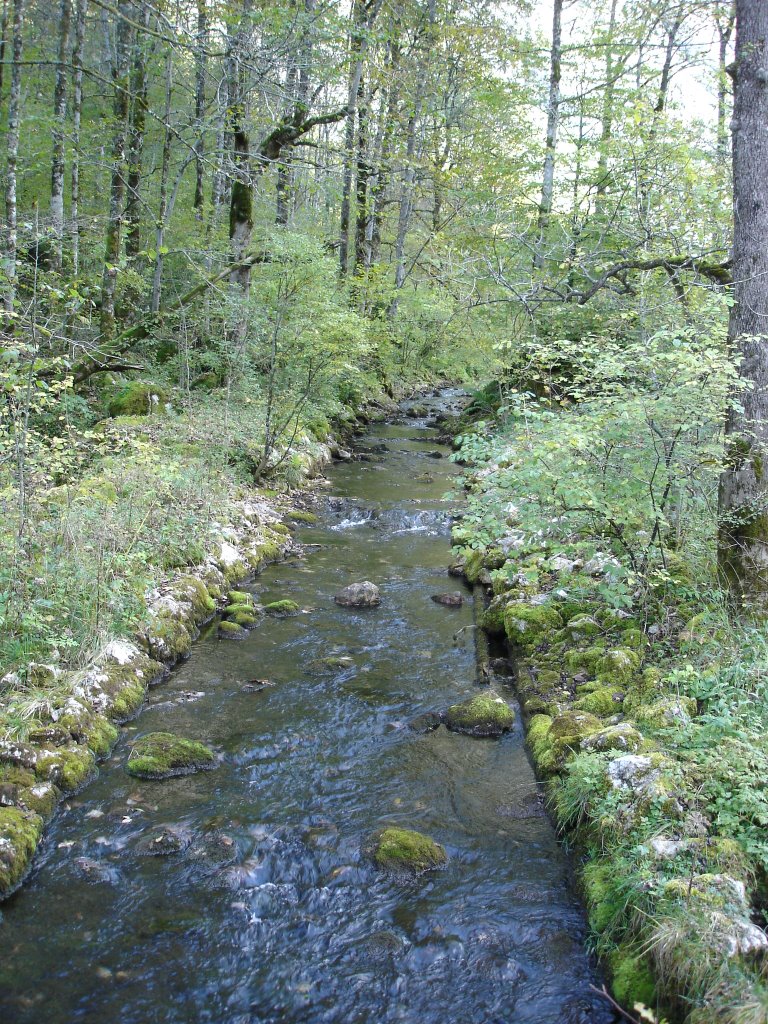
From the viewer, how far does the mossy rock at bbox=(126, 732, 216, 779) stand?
509 centimetres

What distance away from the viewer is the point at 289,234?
1152cm

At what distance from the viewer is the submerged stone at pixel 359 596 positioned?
8.43 meters

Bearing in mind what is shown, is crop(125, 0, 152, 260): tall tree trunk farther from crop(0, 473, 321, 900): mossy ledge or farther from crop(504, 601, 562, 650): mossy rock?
crop(504, 601, 562, 650): mossy rock

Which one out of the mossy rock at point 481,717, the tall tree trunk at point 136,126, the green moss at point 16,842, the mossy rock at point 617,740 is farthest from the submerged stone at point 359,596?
the tall tree trunk at point 136,126

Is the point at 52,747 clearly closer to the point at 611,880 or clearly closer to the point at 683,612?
the point at 611,880

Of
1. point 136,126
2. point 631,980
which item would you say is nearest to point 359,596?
point 631,980

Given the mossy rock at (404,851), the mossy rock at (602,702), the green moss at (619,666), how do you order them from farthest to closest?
the green moss at (619,666), the mossy rock at (602,702), the mossy rock at (404,851)

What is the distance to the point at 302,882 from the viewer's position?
417 cm

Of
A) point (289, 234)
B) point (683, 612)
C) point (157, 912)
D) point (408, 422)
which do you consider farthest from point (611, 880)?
point (408, 422)

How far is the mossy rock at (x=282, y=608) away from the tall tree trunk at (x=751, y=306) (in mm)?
4843

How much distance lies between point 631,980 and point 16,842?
3585mm

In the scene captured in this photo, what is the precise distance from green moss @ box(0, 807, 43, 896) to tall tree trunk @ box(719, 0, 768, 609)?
565cm

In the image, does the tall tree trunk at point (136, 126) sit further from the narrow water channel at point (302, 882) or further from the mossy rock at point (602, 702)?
the mossy rock at point (602, 702)

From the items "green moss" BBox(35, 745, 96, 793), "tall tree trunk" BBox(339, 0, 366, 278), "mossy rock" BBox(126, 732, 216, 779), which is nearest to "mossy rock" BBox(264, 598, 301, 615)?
"mossy rock" BBox(126, 732, 216, 779)
